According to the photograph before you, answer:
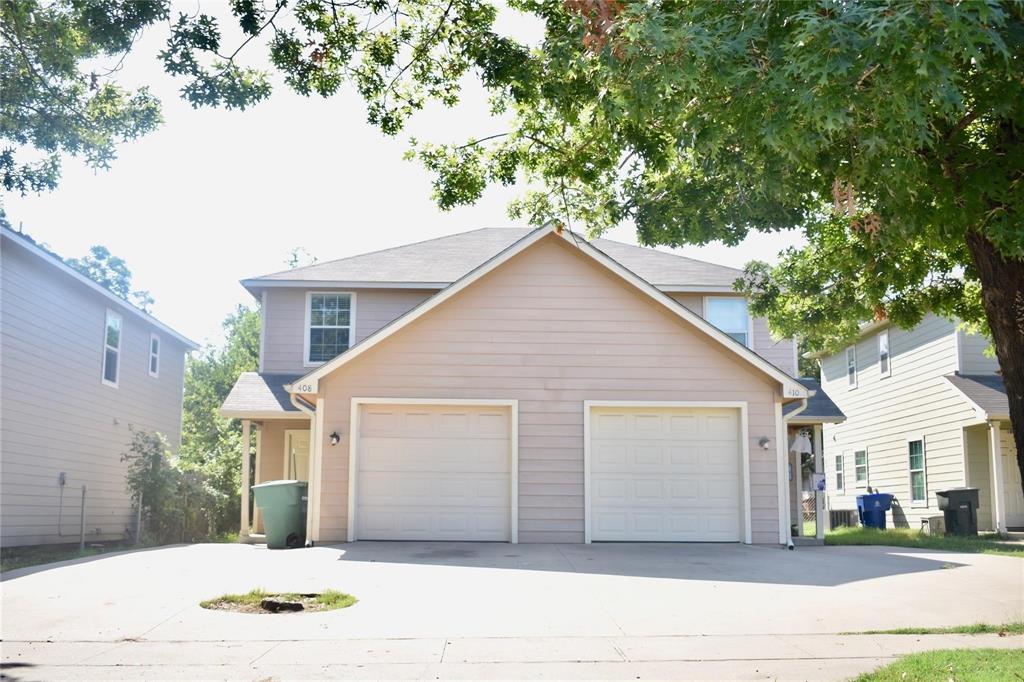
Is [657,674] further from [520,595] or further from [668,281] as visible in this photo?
[668,281]

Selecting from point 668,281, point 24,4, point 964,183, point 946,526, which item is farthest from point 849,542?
point 24,4

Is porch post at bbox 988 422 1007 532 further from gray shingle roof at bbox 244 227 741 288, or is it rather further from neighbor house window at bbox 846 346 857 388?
neighbor house window at bbox 846 346 857 388

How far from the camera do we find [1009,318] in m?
7.50

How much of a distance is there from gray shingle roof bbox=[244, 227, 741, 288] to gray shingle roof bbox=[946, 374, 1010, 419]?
5777mm

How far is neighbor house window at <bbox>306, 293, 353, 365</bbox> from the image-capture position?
743 inches

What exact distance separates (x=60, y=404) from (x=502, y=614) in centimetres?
1364

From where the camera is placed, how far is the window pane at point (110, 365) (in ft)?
67.8

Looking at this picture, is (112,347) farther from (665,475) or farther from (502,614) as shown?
(502,614)

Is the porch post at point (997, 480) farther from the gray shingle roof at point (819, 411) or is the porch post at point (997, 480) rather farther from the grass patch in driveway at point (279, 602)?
the grass patch in driveway at point (279, 602)

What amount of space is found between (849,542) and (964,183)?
10.7 metres

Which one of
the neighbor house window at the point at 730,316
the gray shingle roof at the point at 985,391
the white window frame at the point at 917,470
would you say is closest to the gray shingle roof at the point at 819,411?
the neighbor house window at the point at 730,316

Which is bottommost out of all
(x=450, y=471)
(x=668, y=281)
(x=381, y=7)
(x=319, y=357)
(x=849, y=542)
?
(x=849, y=542)

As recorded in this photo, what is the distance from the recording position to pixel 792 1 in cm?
566

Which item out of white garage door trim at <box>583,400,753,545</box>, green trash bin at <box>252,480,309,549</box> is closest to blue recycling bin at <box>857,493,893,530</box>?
white garage door trim at <box>583,400,753,545</box>
